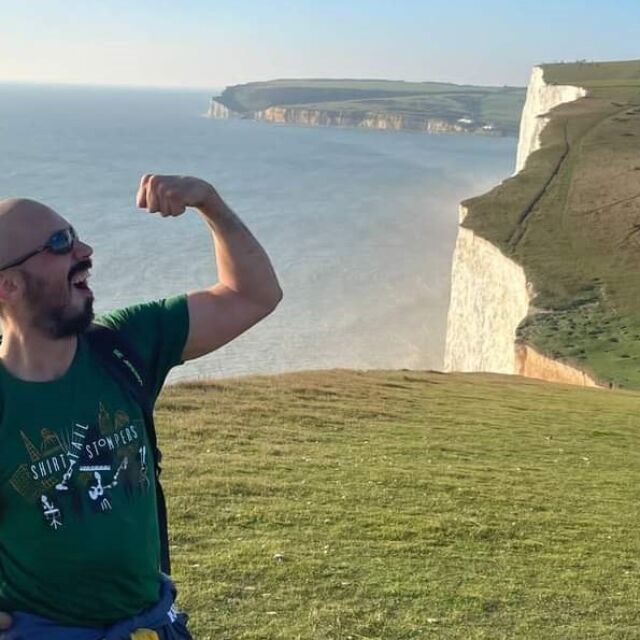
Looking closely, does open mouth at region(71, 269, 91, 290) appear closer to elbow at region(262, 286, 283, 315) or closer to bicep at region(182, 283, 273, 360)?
bicep at region(182, 283, 273, 360)

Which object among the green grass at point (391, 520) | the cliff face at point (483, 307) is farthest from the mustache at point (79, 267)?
the cliff face at point (483, 307)

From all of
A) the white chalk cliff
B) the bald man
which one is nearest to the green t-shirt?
the bald man

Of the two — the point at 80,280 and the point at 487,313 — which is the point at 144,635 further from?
the point at 487,313

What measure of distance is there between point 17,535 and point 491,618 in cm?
402

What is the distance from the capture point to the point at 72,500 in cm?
276

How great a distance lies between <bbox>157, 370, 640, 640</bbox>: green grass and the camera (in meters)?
6.07

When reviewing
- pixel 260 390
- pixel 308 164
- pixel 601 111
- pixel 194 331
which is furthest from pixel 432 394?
pixel 308 164

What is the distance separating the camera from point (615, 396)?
66.7ft

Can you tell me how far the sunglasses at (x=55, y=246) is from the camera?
276 cm

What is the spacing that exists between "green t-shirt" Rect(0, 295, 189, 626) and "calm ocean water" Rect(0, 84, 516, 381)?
1297 inches

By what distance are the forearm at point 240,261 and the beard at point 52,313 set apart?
2.01ft

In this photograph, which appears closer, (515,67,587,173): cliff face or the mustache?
the mustache

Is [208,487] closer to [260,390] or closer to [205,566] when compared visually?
[205,566]

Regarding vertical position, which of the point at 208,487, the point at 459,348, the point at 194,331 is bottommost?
the point at 459,348
